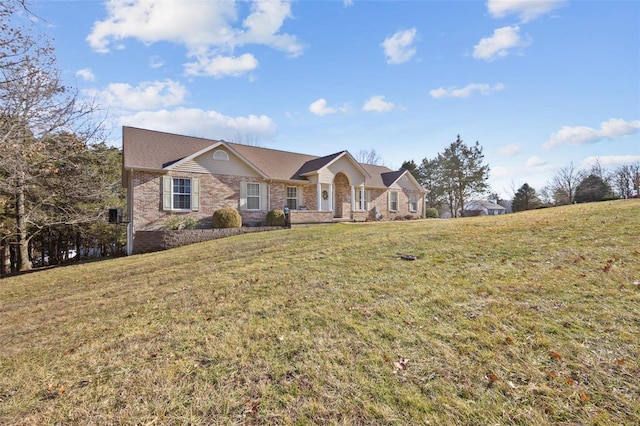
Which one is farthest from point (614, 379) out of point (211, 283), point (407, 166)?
point (407, 166)

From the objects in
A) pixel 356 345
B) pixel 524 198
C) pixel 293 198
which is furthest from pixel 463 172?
pixel 356 345

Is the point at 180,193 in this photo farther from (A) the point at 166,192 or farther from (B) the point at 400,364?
(B) the point at 400,364

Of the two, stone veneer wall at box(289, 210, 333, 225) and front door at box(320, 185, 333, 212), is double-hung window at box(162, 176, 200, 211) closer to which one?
stone veneer wall at box(289, 210, 333, 225)

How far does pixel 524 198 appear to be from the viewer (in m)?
41.7

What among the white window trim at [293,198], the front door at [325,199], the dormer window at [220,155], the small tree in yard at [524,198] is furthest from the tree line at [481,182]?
the dormer window at [220,155]

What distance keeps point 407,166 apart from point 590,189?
810 inches

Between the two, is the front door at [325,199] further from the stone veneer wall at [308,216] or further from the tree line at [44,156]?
the tree line at [44,156]

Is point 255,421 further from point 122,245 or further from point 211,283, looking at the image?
point 122,245

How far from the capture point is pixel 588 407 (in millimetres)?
2408

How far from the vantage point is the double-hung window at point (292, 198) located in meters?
19.9

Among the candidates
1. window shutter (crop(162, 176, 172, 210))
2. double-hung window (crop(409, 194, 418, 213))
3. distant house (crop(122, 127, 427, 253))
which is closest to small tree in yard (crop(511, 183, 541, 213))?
double-hung window (crop(409, 194, 418, 213))

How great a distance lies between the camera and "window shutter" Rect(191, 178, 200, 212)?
15.7 meters

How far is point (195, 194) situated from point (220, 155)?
2.66 metres

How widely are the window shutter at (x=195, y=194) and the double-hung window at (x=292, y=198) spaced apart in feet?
19.2
